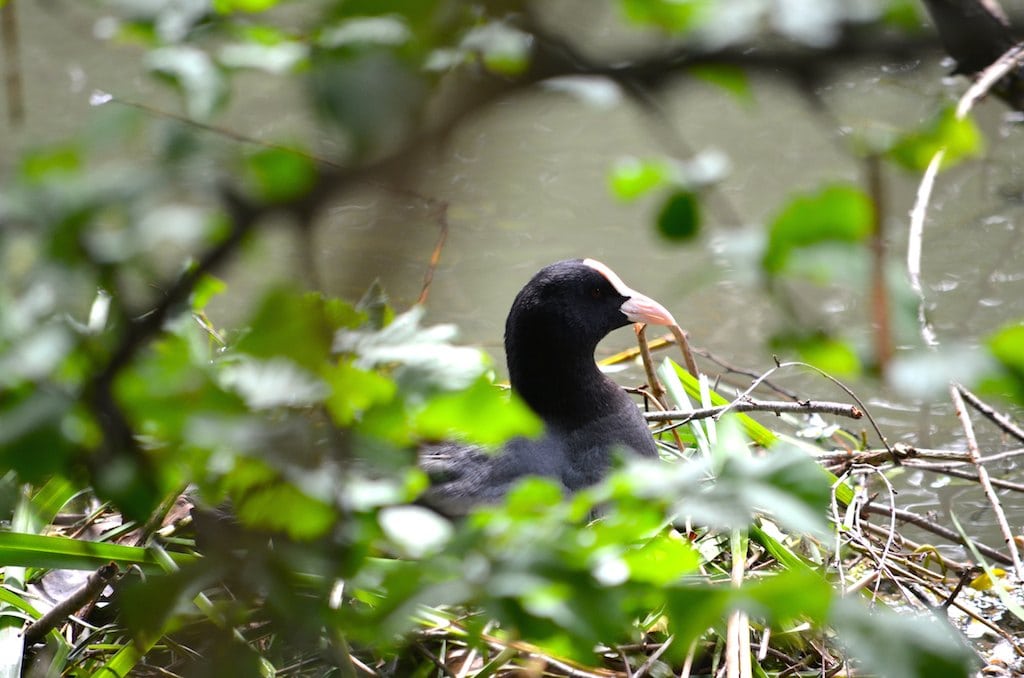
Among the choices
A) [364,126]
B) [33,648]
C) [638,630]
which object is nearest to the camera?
[364,126]

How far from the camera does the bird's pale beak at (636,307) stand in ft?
9.18

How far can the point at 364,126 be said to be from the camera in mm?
535

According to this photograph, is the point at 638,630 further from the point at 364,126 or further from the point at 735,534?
the point at 364,126

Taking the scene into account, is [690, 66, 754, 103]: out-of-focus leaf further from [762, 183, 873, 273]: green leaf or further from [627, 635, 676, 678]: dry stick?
[627, 635, 676, 678]: dry stick

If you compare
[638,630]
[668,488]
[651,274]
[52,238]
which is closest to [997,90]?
[651,274]

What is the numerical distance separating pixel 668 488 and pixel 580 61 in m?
0.29

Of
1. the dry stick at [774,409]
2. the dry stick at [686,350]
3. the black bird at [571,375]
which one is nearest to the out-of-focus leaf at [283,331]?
the dry stick at [774,409]

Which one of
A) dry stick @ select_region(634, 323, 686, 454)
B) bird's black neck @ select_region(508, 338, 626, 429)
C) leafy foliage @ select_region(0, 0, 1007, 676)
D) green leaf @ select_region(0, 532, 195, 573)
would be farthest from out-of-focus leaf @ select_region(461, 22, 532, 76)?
dry stick @ select_region(634, 323, 686, 454)

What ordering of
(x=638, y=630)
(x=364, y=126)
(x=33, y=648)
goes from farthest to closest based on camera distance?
1. (x=33, y=648)
2. (x=638, y=630)
3. (x=364, y=126)

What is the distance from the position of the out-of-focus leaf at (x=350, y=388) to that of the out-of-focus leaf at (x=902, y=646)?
282mm

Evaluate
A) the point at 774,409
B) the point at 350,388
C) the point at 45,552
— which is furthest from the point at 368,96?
the point at 774,409

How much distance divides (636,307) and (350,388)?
86.1 inches

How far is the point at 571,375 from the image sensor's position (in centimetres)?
267

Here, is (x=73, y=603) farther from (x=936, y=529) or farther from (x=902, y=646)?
(x=936, y=529)
